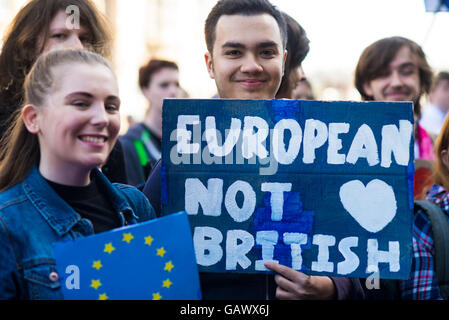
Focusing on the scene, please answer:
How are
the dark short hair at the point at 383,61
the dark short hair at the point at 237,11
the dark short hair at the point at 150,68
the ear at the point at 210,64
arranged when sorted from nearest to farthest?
the dark short hair at the point at 237,11 < the ear at the point at 210,64 < the dark short hair at the point at 383,61 < the dark short hair at the point at 150,68

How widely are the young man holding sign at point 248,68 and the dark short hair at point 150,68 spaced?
3.38 metres

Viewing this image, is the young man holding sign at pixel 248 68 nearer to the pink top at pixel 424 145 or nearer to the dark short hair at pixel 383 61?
the dark short hair at pixel 383 61

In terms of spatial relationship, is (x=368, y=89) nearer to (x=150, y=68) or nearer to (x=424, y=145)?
(x=424, y=145)

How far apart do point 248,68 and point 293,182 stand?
→ 56 centimetres

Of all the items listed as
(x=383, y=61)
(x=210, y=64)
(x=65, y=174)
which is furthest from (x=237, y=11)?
(x=383, y=61)

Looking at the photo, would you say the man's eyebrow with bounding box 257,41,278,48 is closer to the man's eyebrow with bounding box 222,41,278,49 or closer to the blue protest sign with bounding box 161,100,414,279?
the man's eyebrow with bounding box 222,41,278,49

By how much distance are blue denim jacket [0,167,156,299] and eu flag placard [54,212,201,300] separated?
9cm

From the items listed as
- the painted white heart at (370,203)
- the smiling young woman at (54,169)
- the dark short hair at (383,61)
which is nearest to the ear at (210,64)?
the smiling young woman at (54,169)

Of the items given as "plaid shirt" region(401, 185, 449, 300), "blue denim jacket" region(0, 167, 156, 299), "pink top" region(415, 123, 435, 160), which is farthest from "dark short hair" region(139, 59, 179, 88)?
"blue denim jacket" region(0, 167, 156, 299)

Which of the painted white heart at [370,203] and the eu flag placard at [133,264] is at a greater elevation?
the painted white heart at [370,203]

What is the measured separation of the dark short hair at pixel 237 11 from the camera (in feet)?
9.08

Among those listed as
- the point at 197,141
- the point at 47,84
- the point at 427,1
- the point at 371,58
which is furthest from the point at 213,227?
the point at 427,1

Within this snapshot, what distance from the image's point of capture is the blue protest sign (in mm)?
2342

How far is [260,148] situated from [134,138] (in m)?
3.03
